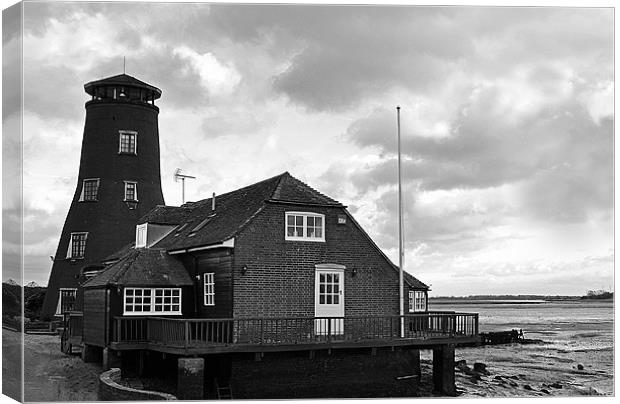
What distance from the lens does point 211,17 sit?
792 inches

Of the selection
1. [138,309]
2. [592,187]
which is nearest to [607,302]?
[592,187]

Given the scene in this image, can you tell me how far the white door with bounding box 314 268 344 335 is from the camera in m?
22.5

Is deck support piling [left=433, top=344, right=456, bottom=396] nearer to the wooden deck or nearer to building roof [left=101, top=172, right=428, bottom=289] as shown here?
the wooden deck

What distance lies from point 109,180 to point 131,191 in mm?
933

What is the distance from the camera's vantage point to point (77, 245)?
36125 millimetres

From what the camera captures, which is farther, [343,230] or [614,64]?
[343,230]

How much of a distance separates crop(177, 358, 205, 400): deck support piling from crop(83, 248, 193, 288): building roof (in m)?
3.46

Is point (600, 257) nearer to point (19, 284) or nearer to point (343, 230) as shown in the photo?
point (343, 230)

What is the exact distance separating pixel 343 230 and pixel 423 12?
233 inches

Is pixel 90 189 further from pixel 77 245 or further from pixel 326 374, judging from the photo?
pixel 326 374

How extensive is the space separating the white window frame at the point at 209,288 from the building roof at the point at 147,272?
64cm

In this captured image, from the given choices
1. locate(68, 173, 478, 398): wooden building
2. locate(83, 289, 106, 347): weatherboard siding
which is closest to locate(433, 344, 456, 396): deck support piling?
locate(68, 173, 478, 398): wooden building

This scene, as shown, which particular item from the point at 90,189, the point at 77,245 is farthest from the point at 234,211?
the point at 77,245

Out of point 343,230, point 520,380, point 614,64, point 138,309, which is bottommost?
point 520,380
